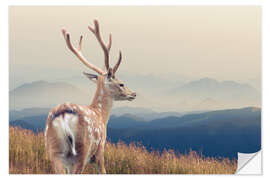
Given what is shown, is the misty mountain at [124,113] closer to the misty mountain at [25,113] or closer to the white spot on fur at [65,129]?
the misty mountain at [25,113]

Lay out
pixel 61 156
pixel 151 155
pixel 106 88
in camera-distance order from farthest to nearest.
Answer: pixel 151 155 → pixel 106 88 → pixel 61 156

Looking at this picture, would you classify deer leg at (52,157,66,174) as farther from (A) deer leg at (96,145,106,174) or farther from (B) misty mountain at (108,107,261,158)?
(B) misty mountain at (108,107,261,158)

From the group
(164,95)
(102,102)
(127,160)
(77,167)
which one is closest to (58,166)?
(77,167)

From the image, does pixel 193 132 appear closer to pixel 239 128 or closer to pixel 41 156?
pixel 239 128

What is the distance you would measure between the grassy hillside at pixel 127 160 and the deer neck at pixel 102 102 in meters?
0.49

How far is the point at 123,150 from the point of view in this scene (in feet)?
18.7

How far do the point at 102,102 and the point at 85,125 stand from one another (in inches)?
23.0

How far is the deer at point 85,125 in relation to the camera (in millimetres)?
4641

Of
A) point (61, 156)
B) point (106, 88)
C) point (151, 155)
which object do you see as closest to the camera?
point (61, 156)

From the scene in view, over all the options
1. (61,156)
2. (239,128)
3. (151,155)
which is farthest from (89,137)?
(239,128)

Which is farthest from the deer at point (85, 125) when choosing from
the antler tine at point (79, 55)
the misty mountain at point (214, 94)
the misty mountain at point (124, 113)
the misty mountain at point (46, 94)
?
the misty mountain at point (214, 94)

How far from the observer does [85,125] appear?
4781 mm
